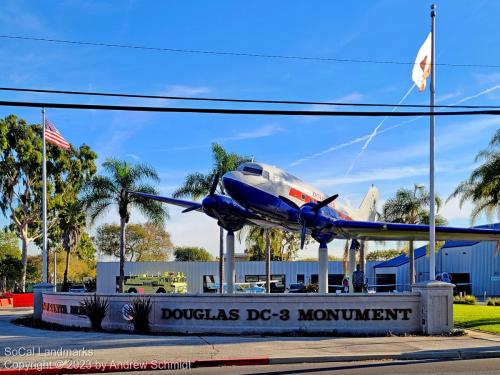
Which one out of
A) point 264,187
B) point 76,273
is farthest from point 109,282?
point 264,187

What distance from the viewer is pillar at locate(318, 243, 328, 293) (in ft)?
79.4

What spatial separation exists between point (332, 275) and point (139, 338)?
160 feet

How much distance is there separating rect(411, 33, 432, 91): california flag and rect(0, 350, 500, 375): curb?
8.47 metres

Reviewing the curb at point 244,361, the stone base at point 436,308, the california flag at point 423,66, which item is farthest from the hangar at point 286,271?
the curb at point 244,361

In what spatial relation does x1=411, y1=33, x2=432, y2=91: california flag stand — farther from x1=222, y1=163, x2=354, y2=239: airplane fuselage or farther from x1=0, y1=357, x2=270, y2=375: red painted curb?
x1=0, y1=357, x2=270, y2=375: red painted curb

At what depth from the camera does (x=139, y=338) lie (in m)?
17.0

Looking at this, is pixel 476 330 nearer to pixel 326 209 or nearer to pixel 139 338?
pixel 326 209

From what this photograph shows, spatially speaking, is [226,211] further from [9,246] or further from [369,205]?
[9,246]

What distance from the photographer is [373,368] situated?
482 inches

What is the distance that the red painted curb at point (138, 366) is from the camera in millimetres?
11916

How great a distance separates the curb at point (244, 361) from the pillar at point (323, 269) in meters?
9.92

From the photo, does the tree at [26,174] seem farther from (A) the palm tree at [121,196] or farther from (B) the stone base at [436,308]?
(B) the stone base at [436,308]

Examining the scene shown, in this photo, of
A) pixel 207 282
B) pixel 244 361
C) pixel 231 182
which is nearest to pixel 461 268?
pixel 207 282

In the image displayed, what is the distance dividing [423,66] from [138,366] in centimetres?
1275
